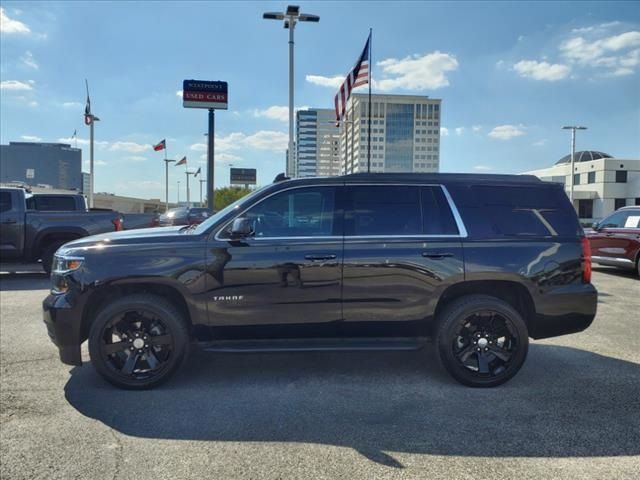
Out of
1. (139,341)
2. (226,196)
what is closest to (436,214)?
(139,341)

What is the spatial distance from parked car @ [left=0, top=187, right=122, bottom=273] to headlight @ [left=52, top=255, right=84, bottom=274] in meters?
6.50

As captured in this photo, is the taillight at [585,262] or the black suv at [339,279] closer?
the black suv at [339,279]

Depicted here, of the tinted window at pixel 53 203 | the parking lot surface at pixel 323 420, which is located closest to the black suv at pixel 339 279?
the parking lot surface at pixel 323 420

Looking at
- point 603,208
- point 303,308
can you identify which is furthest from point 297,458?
point 603,208

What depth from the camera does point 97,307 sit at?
4070 mm

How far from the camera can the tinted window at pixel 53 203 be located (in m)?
10.8

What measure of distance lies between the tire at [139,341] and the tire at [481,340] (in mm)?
2355

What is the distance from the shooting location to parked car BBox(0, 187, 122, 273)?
31.2ft

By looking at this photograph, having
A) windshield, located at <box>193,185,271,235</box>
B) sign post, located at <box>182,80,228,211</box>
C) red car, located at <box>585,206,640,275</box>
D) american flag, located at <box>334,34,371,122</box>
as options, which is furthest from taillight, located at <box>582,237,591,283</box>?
sign post, located at <box>182,80,228,211</box>

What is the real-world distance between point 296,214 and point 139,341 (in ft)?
5.92

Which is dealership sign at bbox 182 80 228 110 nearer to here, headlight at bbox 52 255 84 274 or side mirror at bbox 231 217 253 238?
headlight at bbox 52 255 84 274

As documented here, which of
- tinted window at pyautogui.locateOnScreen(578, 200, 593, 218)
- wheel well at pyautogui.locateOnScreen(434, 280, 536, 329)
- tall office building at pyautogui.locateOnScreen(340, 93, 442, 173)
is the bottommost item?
wheel well at pyautogui.locateOnScreen(434, 280, 536, 329)

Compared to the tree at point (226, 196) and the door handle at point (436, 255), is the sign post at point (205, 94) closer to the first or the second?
the door handle at point (436, 255)

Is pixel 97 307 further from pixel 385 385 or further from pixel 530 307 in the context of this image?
pixel 530 307
